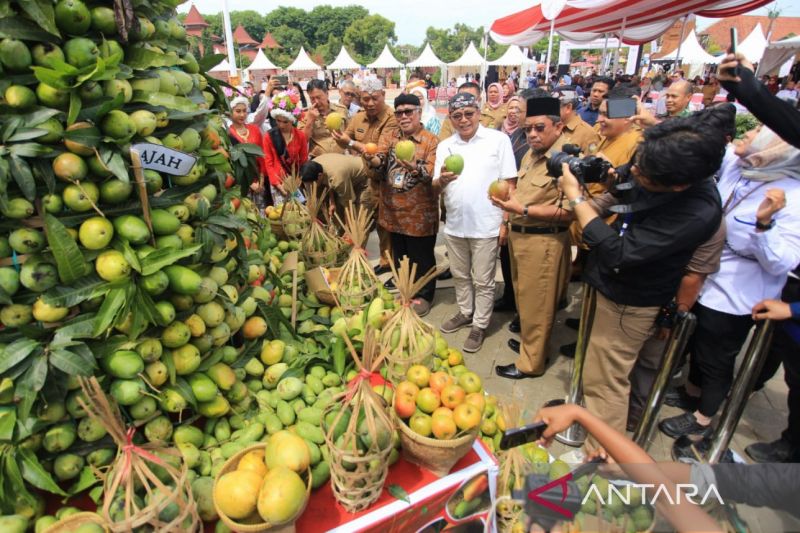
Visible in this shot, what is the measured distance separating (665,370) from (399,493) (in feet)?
5.69

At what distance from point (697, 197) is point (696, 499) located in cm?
149

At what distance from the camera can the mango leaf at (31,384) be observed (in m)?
1.28

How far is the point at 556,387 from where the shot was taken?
338 centimetres

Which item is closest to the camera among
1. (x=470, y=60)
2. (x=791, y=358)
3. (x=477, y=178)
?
(x=791, y=358)

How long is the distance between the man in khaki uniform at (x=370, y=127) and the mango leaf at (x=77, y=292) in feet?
9.20

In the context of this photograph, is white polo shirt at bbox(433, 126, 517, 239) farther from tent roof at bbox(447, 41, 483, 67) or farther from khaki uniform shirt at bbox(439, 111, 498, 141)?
tent roof at bbox(447, 41, 483, 67)

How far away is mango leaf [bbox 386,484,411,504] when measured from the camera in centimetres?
159

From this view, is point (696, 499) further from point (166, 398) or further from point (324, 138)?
point (324, 138)

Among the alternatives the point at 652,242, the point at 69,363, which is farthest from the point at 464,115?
the point at 69,363

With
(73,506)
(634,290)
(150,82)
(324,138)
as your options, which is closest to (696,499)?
(634,290)

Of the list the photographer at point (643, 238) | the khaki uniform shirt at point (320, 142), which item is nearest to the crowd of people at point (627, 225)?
the photographer at point (643, 238)

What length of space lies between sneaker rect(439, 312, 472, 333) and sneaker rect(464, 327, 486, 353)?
0.27m

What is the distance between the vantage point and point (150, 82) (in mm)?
1484

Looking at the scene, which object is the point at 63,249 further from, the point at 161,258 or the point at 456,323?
the point at 456,323
